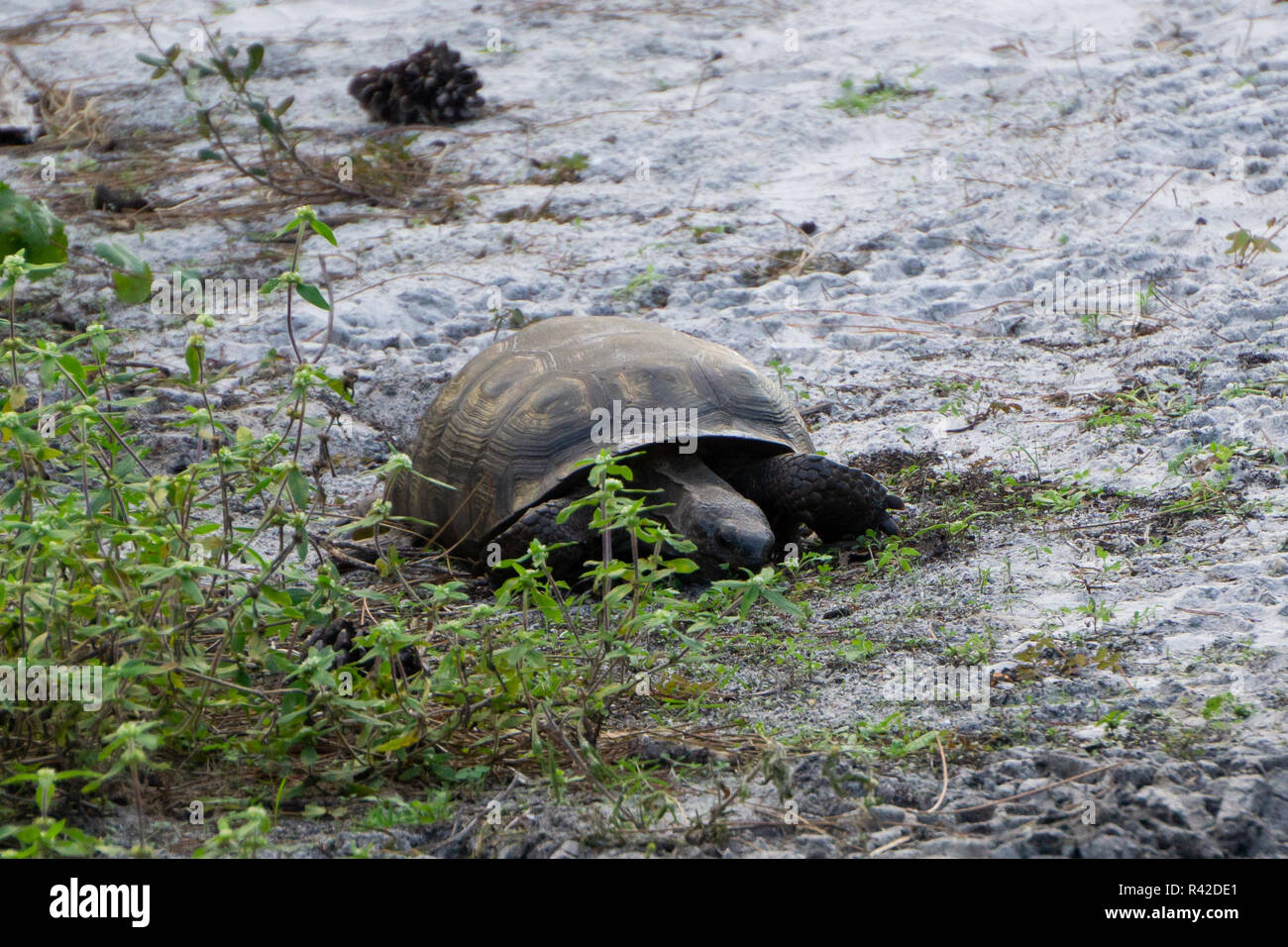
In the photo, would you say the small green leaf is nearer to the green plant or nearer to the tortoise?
the tortoise

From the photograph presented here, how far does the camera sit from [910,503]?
4.22 meters

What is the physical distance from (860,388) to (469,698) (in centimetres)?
299

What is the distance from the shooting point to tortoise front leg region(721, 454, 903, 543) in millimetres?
3881

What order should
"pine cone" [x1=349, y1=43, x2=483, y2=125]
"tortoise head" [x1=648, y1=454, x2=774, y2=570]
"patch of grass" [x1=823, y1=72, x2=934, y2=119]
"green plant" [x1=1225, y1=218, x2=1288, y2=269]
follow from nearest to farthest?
"tortoise head" [x1=648, y1=454, x2=774, y2=570], "green plant" [x1=1225, y1=218, x2=1288, y2=269], "patch of grass" [x1=823, y1=72, x2=934, y2=119], "pine cone" [x1=349, y1=43, x2=483, y2=125]

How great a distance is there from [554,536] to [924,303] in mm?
2748

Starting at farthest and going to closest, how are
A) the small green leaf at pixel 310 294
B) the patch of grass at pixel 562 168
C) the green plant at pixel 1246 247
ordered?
the patch of grass at pixel 562 168
the green plant at pixel 1246 247
the small green leaf at pixel 310 294

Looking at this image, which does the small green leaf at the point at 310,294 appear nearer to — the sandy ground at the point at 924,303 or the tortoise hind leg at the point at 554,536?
the sandy ground at the point at 924,303

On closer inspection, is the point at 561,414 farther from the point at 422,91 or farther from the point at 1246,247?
the point at 422,91

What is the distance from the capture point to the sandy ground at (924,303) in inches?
91.9

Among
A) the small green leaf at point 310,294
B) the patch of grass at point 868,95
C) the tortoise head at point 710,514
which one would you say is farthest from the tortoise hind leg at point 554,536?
the patch of grass at point 868,95

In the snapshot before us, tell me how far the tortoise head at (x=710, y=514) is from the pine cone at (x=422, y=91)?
478 cm

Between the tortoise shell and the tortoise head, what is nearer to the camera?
the tortoise head

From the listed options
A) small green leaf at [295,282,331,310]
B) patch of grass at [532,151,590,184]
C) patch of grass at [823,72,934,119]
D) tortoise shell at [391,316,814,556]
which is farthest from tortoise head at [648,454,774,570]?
patch of grass at [823,72,934,119]

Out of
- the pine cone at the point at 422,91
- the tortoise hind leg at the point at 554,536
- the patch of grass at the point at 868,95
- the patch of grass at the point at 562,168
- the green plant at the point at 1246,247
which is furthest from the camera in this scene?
the pine cone at the point at 422,91
